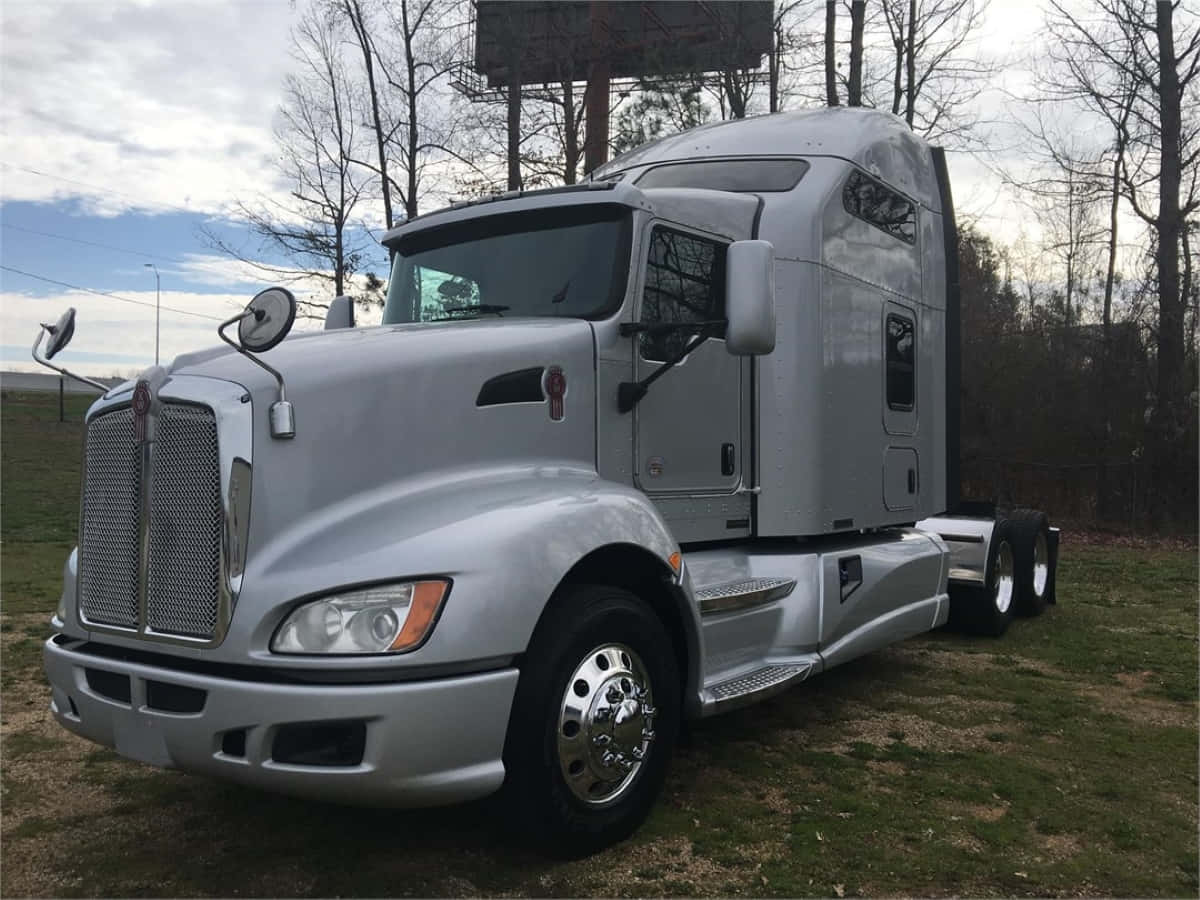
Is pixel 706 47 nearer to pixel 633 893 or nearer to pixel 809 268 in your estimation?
pixel 809 268

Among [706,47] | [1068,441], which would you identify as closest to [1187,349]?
[1068,441]

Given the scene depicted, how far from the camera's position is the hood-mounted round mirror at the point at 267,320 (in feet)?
11.0

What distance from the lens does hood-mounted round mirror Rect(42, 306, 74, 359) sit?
3.96m

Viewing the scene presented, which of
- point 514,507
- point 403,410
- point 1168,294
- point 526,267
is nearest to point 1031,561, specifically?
point 526,267

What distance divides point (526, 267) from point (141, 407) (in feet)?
6.38

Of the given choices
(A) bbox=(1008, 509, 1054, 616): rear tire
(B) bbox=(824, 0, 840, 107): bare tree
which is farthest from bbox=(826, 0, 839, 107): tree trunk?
(A) bbox=(1008, 509, 1054, 616): rear tire

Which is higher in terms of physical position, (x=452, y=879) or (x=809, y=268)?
(x=809, y=268)

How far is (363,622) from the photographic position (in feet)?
10.4

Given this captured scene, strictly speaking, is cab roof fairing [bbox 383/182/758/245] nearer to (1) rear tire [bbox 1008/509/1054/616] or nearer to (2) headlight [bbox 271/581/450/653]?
(2) headlight [bbox 271/581/450/653]

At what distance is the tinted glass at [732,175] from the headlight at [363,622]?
134 inches

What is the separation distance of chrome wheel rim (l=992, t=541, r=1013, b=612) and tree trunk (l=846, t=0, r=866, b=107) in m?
10.8

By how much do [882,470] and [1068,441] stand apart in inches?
568

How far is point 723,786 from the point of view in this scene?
460cm

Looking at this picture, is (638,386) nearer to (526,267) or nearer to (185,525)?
(526,267)
